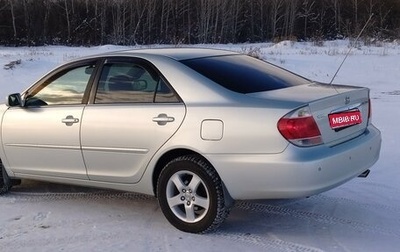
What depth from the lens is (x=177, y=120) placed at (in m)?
4.42

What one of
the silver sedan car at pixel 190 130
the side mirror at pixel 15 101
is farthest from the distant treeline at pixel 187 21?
the silver sedan car at pixel 190 130

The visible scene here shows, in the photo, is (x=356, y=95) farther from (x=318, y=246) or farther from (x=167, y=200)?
(x=167, y=200)

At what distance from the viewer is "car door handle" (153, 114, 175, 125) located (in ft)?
14.6

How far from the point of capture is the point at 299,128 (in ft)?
13.1

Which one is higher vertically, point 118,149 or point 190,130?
point 190,130

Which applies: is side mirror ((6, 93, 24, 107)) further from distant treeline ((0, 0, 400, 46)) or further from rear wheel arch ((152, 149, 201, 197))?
distant treeline ((0, 0, 400, 46))

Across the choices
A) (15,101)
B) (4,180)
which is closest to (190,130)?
(15,101)

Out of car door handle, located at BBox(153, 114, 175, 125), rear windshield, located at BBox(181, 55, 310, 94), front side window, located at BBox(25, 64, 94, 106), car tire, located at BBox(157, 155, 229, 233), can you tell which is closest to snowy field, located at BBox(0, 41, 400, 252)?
car tire, located at BBox(157, 155, 229, 233)

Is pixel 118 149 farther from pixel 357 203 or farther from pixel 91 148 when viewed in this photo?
pixel 357 203

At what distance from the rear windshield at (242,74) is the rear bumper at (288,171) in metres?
0.63

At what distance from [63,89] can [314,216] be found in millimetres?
2594

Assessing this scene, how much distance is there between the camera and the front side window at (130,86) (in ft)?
15.3

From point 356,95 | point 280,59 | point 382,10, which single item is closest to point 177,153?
point 356,95

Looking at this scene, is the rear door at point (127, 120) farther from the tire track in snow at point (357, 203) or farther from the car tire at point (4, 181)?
the tire track in snow at point (357, 203)
